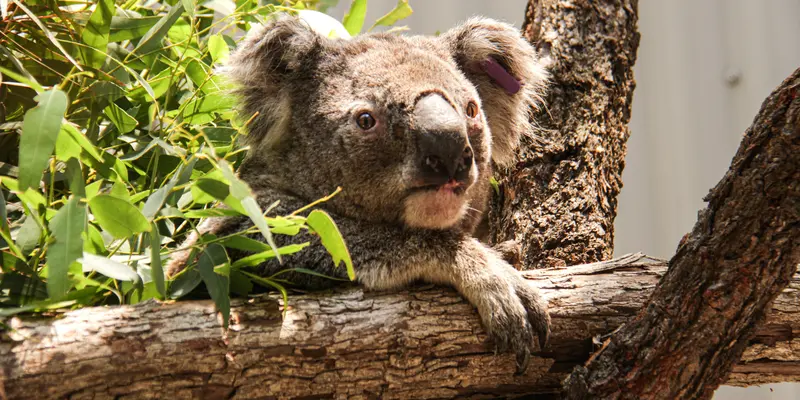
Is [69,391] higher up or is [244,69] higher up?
[244,69]

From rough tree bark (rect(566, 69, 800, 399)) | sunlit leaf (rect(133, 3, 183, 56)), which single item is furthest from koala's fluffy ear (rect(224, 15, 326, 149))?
rough tree bark (rect(566, 69, 800, 399))

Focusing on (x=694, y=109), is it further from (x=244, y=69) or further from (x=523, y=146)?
(x=244, y=69)

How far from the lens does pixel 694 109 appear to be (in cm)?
436

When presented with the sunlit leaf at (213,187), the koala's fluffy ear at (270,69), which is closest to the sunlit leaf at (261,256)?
the sunlit leaf at (213,187)

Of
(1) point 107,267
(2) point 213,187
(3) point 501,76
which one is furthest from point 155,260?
(3) point 501,76

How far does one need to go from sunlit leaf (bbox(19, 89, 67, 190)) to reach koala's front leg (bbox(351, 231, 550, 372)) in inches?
36.4

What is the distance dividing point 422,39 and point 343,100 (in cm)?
49

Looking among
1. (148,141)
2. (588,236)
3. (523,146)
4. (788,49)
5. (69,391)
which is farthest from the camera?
(788,49)

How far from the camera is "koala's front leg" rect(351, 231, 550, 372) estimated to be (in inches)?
78.2

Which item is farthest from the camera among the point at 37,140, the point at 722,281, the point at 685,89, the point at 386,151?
the point at 685,89

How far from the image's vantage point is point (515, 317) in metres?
1.98

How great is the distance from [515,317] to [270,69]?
3.88ft

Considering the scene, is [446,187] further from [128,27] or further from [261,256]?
[128,27]

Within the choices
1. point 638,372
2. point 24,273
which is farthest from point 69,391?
point 638,372
